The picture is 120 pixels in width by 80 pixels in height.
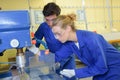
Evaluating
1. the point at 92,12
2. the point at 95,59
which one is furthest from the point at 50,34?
the point at 92,12

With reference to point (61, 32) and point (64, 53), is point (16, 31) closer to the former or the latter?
point (61, 32)

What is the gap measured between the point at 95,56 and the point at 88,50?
11 cm

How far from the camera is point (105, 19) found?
14.0 feet

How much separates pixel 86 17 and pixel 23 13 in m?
2.95

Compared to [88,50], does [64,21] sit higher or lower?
higher

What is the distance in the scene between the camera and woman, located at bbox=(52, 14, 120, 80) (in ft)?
4.65

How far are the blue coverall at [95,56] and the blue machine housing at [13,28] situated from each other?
0.48 meters

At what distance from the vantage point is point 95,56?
142cm

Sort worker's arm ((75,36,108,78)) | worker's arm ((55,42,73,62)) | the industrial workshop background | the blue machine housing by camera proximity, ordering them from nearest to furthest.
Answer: the blue machine housing < worker's arm ((75,36,108,78)) < worker's arm ((55,42,73,62)) < the industrial workshop background

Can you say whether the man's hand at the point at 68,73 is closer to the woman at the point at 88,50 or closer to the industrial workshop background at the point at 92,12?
the woman at the point at 88,50

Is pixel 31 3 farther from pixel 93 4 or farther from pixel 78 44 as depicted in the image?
pixel 78 44

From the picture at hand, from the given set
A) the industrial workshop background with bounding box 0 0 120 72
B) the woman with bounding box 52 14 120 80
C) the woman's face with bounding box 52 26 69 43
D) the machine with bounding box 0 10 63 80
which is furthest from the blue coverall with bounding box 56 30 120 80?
the industrial workshop background with bounding box 0 0 120 72

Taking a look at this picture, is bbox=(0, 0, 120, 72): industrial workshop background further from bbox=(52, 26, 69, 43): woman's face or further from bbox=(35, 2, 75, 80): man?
bbox=(52, 26, 69, 43): woman's face

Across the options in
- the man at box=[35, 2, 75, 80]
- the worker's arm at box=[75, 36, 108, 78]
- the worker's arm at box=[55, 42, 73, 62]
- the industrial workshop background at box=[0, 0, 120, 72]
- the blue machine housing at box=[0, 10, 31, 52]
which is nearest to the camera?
the blue machine housing at box=[0, 10, 31, 52]
